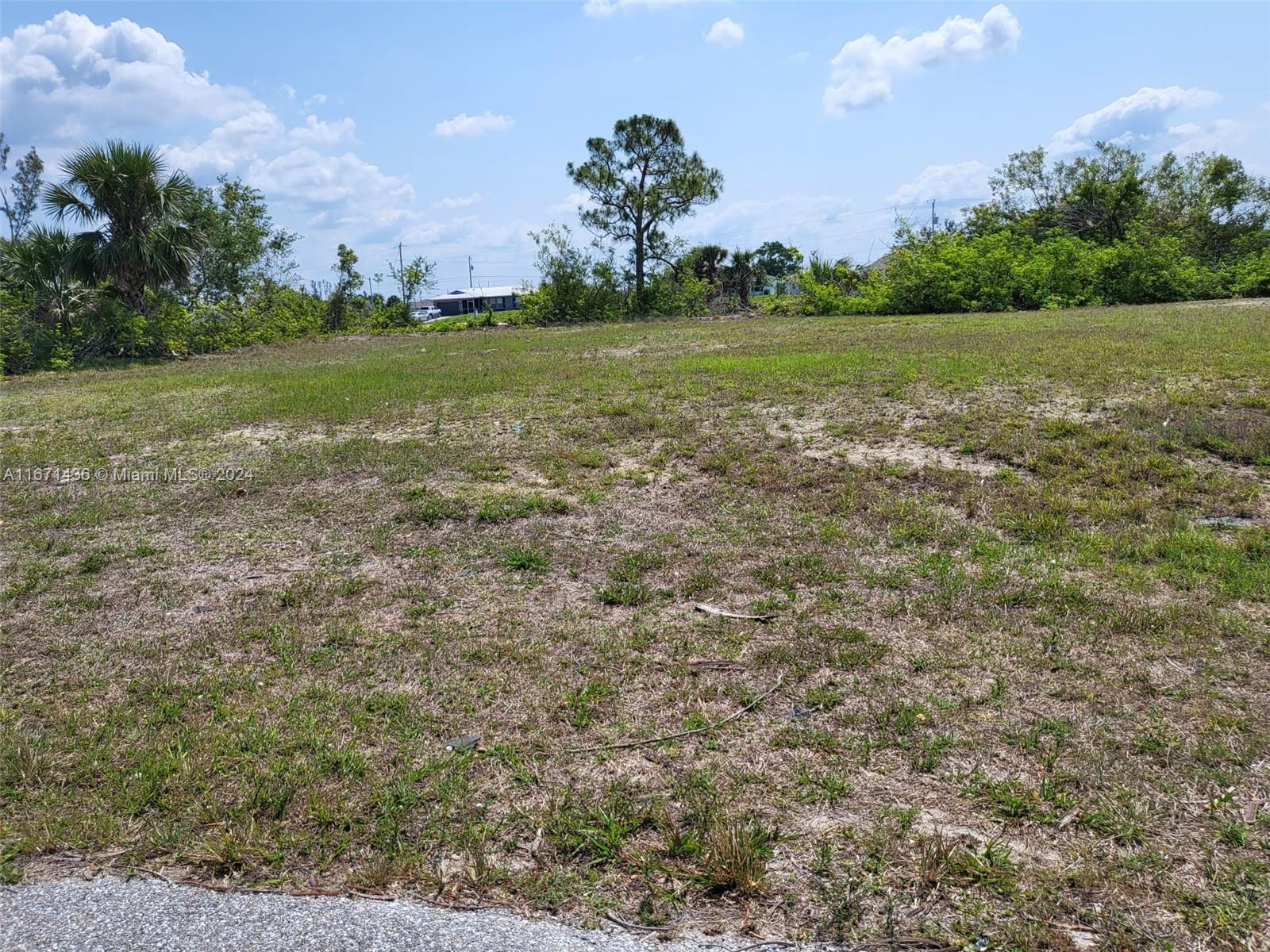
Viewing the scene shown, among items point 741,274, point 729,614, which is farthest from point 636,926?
point 741,274

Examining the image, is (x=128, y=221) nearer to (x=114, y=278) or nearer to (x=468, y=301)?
(x=114, y=278)

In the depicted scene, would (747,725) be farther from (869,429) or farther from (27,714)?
(869,429)

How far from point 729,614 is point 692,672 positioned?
22.1 inches

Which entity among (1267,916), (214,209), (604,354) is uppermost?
(214,209)

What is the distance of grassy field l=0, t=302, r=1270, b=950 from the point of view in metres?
2.15

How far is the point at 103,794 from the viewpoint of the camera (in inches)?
98.3

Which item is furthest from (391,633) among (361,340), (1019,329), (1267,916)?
(361,340)

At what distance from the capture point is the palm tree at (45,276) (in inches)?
676

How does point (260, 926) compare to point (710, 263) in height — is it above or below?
below

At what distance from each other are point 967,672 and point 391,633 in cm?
239

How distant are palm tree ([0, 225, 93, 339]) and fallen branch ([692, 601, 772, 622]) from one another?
735 inches

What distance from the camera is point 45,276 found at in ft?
57.0

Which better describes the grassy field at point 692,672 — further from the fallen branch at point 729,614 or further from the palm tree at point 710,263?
the palm tree at point 710,263

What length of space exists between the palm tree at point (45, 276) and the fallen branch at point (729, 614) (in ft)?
61.3
